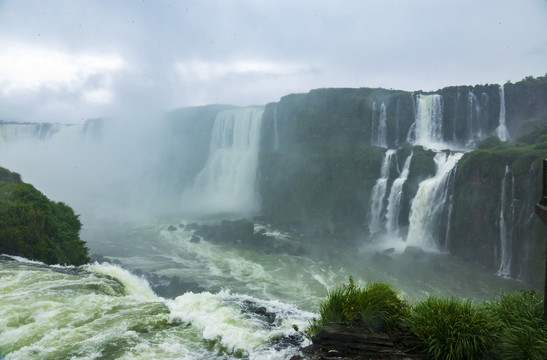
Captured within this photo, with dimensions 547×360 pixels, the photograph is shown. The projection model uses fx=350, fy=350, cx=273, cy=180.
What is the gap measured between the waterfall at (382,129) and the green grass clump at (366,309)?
40.4 metres

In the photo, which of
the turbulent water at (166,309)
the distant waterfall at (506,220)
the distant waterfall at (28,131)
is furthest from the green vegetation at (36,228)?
the distant waterfall at (28,131)

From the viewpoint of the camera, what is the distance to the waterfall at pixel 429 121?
41.0m

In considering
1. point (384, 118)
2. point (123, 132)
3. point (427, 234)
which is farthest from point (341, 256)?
point (123, 132)

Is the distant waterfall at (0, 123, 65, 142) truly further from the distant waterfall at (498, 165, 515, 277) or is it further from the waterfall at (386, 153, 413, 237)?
the distant waterfall at (498, 165, 515, 277)

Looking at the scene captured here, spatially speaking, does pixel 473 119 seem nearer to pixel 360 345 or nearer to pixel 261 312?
pixel 261 312

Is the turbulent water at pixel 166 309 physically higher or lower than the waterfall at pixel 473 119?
lower

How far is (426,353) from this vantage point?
20.9 feet

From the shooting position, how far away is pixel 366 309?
7055mm

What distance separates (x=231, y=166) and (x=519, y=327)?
51233 millimetres

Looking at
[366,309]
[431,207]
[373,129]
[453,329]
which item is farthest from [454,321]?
[373,129]

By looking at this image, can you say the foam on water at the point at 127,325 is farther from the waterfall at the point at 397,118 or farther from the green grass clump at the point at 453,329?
the waterfall at the point at 397,118

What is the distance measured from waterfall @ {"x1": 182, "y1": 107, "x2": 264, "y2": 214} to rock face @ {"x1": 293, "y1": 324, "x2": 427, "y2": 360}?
147 feet

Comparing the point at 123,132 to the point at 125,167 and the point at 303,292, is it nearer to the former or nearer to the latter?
the point at 125,167

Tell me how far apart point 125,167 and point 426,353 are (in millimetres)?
76920
